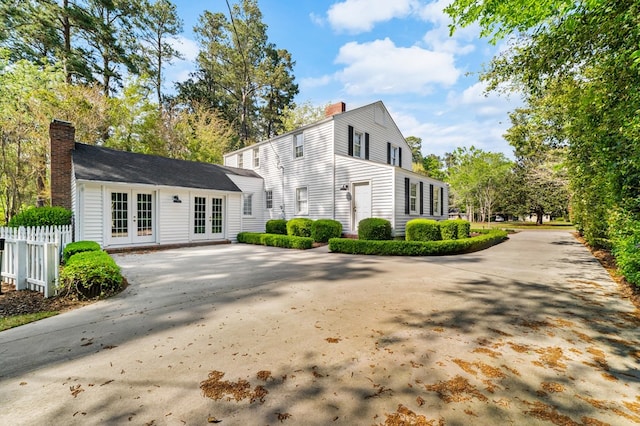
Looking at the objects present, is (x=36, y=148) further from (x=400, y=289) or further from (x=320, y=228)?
(x=400, y=289)

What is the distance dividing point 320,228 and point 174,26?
24776 millimetres

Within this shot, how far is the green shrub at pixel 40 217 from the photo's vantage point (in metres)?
8.39

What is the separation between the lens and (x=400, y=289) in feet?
16.9

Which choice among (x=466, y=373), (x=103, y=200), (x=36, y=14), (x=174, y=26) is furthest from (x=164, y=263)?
(x=174, y=26)

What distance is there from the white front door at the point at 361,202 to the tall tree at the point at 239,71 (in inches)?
768

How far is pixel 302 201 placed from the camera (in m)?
15.5

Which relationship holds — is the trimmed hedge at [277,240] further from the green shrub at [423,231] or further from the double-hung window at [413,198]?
the double-hung window at [413,198]

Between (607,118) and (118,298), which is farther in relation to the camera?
(607,118)

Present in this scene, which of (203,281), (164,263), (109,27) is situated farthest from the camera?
(109,27)

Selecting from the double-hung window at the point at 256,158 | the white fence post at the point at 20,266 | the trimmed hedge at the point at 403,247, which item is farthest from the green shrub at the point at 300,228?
the white fence post at the point at 20,266

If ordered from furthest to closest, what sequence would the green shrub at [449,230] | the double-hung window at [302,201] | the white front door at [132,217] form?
1. the double-hung window at [302,201]
2. the green shrub at [449,230]
3. the white front door at [132,217]

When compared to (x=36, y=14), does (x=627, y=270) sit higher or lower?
lower

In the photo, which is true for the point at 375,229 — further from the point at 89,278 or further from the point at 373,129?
the point at 89,278

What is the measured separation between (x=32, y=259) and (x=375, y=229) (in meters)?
9.77
